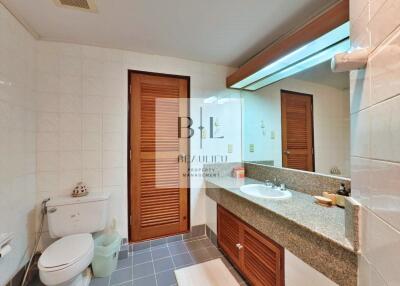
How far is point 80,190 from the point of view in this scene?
1.77 m

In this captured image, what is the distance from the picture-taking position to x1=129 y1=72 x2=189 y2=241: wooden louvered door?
2.05 m

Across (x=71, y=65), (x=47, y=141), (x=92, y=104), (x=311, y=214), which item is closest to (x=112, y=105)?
(x=92, y=104)

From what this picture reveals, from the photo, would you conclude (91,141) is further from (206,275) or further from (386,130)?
(386,130)

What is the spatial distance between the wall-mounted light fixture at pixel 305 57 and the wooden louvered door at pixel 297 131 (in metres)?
0.26

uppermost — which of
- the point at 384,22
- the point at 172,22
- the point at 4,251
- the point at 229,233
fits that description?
the point at 172,22

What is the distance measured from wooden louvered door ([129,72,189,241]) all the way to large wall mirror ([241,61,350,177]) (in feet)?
3.05

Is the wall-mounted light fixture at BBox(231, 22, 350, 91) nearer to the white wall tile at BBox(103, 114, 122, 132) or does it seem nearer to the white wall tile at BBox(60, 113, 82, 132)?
the white wall tile at BBox(103, 114, 122, 132)

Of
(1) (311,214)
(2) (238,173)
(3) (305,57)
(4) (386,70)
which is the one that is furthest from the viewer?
(2) (238,173)

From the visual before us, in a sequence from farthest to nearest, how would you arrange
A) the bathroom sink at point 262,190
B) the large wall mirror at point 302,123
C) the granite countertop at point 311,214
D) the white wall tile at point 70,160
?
1. the white wall tile at point 70,160
2. the bathroom sink at point 262,190
3. the large wall mirror at point 302,123
4. the granite countertop at point 311,214

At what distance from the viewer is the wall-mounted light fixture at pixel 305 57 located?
1204 millimetres

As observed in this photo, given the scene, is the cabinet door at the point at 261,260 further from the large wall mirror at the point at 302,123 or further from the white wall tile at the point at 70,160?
the white wall tile at the point at 70,160

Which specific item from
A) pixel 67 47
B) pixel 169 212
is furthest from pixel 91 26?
pixel 169 212

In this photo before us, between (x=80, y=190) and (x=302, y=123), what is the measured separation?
232 centimetres

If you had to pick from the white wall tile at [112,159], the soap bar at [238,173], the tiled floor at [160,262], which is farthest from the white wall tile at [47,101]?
the soap bar at [238,173]
